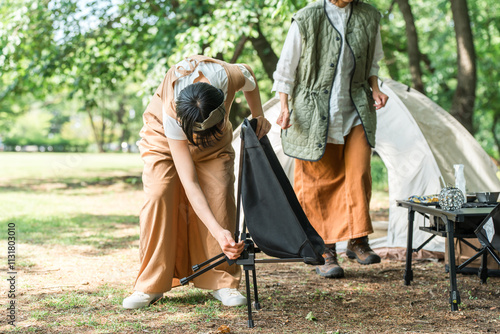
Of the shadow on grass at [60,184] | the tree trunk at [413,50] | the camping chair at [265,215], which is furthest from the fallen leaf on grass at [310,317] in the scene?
the shadow on grass at [60,184]

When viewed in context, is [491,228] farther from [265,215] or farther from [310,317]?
[265,215]

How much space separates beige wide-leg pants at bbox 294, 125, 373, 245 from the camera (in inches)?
143

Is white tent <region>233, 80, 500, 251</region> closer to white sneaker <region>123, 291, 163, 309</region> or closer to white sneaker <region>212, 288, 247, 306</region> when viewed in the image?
white sneaker <region>212, 288, 247, 306</region>

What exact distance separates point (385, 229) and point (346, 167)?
1.93m

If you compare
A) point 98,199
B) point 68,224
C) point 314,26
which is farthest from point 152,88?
point 314,26

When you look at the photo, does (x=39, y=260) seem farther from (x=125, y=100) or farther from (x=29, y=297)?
(x=125, y=100)

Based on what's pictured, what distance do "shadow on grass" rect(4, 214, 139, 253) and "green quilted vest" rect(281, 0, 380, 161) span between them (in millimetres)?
2254

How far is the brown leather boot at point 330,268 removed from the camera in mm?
3713

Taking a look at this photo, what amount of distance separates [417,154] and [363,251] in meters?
1.41

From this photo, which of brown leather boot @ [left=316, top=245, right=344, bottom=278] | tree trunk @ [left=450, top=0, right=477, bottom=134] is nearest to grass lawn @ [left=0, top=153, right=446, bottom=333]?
brown leather boot @ [left=316, top=245, right=344, bottom=278]

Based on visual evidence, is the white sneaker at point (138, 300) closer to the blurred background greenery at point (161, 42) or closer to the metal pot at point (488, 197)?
the blurred background greenery at point (161, 42)

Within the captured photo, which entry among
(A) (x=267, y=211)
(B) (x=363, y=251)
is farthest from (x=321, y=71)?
(A) (x=267, y=211)

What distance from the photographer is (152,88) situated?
7316 mm

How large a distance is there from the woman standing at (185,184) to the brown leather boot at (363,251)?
3.43ft
